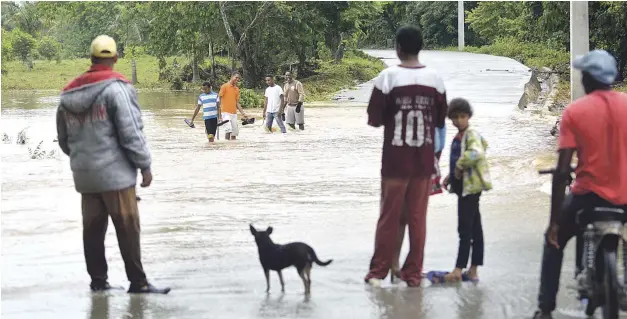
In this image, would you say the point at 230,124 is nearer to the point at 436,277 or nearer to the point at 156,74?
the point at 436,277

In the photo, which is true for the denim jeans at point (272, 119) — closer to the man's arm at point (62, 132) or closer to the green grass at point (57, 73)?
the man's arm at point (62, 132)

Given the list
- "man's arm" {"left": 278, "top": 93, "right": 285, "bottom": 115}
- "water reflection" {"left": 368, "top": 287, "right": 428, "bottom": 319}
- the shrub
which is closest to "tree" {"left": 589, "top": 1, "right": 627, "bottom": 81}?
"man's arm" {"left": 278, "top": 93, "right": 285, "bottom": 115}

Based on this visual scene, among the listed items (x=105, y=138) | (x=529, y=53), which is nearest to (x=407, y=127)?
(x=105, y=138)

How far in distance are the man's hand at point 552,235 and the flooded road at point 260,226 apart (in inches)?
28.8

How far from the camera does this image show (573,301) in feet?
22.0

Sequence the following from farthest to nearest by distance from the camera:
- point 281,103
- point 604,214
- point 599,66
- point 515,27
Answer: point 515,27
point 281,103
point 599,66
point 604,214

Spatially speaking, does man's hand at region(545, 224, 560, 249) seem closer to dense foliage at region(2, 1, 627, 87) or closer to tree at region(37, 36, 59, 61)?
dense foliage at region(2, 1, 627, 87)

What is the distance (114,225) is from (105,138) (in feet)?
2.16

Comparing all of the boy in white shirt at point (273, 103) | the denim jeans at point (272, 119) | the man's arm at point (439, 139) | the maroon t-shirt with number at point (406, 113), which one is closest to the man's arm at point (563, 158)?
the maroon t-shirt with number at point (406, 113)

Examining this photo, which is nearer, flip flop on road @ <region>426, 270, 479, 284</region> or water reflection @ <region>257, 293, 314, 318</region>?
water reflection @ <region>257, 293, 314, 318</region>

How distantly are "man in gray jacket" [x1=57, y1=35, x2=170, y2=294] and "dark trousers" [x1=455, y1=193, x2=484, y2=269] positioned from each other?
7.26ft

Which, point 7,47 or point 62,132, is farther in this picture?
point 7,47

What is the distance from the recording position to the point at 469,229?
7297mm

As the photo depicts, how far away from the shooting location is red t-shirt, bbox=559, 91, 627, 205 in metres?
5.56
